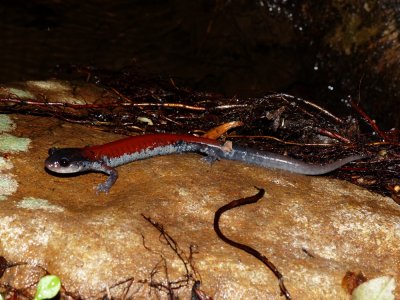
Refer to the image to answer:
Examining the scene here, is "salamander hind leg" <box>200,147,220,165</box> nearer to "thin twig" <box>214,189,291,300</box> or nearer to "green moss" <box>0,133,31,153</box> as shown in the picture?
"thin twig" <box>214,189,291,300</box>

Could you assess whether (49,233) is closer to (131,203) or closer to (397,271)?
(131,203)

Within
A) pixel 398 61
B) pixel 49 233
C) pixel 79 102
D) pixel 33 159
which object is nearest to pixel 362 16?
pixel 398 61

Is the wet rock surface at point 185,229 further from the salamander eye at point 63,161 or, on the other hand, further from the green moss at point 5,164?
the salamander eye at point 63,161

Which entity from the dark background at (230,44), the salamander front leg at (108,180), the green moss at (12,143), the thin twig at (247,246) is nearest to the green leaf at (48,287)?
the salamander front leg at (108,180)

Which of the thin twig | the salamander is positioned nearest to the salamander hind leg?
the salamander

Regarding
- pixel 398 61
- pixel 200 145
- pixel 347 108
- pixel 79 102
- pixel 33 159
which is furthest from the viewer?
pixel 347 108
